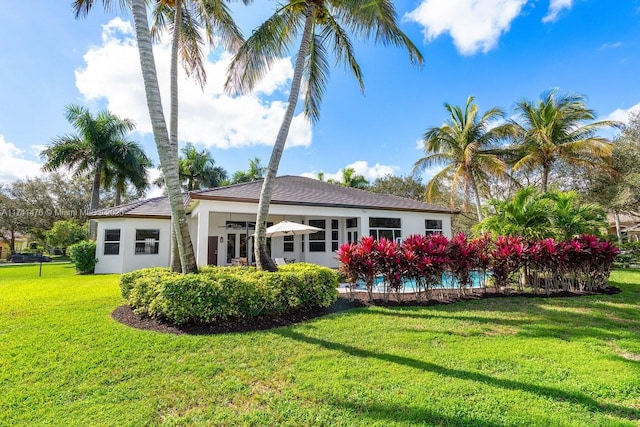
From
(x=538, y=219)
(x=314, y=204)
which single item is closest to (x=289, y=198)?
(x=314, y=204)

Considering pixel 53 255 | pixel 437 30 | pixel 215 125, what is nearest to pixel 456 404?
pixel 437 30

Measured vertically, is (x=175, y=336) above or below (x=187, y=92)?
below

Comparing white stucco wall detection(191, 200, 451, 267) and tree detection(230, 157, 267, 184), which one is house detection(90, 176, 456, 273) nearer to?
white stucco wall detection(191, 200, 451, 267)

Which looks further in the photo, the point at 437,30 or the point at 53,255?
the point at 53,255

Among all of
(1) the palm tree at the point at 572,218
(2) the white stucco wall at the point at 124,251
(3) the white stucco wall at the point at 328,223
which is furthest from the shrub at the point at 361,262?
(2) the white stucco wall at the point at 124,251

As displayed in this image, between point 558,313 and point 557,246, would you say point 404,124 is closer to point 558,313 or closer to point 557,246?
point 557,246

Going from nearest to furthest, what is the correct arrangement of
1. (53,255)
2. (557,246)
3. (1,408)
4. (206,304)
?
1. (1,408)
2. (206,304)
3. (557,246)
4. (53,255)

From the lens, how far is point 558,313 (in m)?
7.02

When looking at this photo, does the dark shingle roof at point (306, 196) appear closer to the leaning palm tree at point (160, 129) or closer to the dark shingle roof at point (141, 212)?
the dark shingle roof at point (141, 212)

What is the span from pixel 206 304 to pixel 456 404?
456 cm

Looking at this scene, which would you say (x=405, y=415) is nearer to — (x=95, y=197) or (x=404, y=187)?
(x=95, y=197)

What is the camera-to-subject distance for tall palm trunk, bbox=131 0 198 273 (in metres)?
6.28

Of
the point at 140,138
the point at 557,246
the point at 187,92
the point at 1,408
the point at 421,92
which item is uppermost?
the point at 140,138

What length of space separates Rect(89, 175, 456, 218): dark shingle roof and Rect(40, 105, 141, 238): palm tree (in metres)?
6.18
